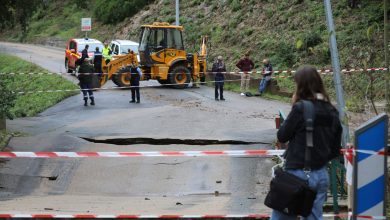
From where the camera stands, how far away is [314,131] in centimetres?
565

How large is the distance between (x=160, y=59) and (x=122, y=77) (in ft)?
5.66

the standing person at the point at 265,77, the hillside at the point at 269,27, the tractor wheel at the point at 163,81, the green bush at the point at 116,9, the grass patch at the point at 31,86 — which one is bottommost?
the grass patch at the point at 31,86

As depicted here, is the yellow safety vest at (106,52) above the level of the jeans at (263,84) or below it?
above

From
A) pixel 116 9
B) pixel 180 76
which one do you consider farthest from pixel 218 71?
pixel 116 9

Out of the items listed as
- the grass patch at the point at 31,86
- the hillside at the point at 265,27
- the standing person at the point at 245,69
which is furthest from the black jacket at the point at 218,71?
the grass patch at the point at 31,86

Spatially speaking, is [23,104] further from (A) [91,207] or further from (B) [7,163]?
(A) [91,207]

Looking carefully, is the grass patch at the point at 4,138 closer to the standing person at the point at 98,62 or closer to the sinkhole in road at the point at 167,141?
the sinkhole in road at the point at 167,141

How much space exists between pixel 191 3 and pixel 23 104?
2230cm

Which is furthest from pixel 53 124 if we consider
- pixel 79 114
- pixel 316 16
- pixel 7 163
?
pixel 316 16

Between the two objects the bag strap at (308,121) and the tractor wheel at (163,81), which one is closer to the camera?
the bag strap at (308,121)

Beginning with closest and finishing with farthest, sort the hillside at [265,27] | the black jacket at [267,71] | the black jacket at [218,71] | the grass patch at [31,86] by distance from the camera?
the black jacket at [218,71] < the grass patch at [31,86] < the black jacket at [267,71] < the hillside at [265,27]

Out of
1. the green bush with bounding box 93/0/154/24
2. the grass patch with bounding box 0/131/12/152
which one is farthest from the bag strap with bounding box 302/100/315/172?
the green bush with bounding box 93/0/154/24

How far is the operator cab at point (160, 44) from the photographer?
1081 inches

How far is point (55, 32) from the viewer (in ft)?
211
